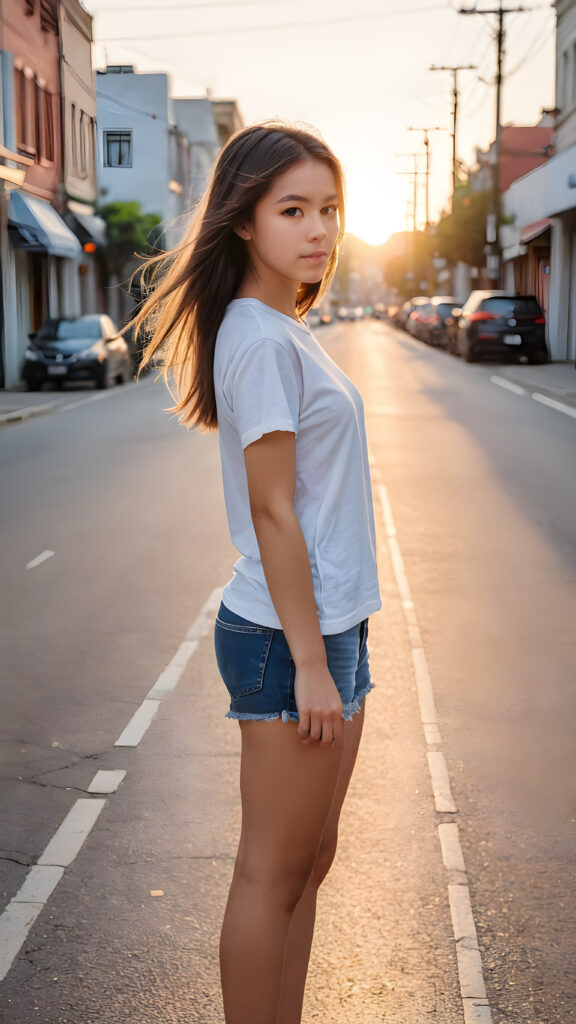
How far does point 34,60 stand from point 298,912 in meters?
10.7

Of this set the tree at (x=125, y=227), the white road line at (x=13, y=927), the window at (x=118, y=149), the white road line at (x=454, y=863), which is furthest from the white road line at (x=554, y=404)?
the white road line at (x=13, y=927)

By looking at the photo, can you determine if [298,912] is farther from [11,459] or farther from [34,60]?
[11,459]

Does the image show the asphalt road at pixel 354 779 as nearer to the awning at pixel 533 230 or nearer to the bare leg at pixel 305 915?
the bare leg at pixel 305 915

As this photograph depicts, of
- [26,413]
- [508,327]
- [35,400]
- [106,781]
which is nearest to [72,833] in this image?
[106,781]

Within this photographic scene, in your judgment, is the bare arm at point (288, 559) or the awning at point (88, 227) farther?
the awning at point (88, 227)

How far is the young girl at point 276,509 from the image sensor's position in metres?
2.08

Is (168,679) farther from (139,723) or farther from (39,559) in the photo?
(39,559)

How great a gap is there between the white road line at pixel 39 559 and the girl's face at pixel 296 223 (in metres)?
6.38

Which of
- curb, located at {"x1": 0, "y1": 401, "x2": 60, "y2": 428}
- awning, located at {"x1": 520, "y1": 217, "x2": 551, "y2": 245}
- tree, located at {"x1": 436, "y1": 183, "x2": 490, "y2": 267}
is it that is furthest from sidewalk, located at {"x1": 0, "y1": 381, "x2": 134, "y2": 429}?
tree, located at {"x1": 436, "y1": 183, "x2": 490, "y2": 267}

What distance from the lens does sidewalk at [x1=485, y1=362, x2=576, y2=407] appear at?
2156cm

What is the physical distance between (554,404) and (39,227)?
8832mm

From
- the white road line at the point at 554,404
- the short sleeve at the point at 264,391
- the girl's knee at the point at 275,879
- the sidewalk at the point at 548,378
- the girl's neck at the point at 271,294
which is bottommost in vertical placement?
the white road line at the point at 554,404

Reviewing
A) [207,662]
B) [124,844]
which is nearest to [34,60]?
[207,662]

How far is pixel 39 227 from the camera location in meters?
21.0
